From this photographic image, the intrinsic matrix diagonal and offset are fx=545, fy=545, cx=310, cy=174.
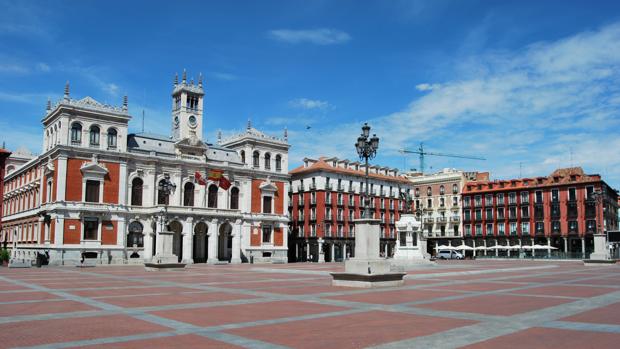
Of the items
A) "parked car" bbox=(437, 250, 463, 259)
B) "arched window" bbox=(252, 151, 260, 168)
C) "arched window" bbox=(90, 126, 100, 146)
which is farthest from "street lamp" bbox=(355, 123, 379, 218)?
"parked car" bbox=(437, 250, 463, 259)

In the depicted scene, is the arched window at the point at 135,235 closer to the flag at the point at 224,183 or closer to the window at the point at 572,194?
the flag at the point at 224,183

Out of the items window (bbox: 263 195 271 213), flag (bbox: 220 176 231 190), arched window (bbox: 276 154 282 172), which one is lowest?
window (bbox: 263 195 271 213)

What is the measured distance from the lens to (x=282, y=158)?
78.8 metres

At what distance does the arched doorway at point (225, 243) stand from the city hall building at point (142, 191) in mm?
131

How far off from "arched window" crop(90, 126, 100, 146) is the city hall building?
0.38 ft

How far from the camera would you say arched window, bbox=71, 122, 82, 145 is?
59.1 meters

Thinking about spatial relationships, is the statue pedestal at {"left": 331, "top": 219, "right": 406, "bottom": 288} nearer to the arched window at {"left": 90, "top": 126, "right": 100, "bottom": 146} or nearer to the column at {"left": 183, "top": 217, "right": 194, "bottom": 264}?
the column at {"left": 183, "top": 217, "right": 194, "bottom": 264}

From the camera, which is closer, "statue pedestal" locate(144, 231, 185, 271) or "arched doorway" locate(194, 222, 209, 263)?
"statue pedestal" locate(144, 231, 185, 271)

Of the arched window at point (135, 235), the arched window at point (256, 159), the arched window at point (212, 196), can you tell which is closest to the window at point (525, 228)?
the arched window at point (256, 159)

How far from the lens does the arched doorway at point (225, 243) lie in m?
70.2

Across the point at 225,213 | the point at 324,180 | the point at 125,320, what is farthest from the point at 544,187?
the point at 125,320

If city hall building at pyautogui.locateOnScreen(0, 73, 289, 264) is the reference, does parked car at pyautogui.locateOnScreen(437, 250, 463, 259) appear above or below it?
below

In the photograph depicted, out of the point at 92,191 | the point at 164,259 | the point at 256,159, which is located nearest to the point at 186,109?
the point at 256,159

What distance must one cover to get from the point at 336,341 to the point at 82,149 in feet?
179
